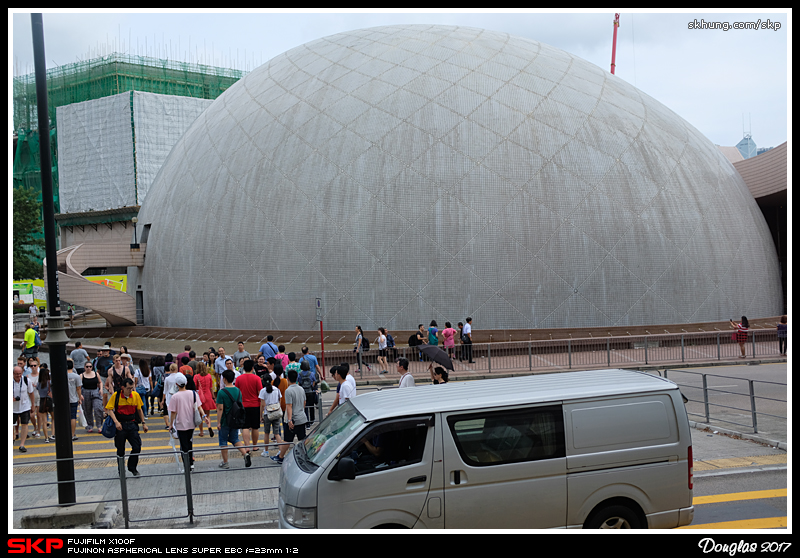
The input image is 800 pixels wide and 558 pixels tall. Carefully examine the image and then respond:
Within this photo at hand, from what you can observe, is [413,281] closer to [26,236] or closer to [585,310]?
[585,310]

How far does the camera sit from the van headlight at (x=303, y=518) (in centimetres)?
616

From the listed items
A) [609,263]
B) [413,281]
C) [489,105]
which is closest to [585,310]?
[609,263]

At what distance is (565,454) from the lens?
651 cm

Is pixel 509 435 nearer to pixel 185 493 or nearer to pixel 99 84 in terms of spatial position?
pixel 185 493

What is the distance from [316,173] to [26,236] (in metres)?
39.8

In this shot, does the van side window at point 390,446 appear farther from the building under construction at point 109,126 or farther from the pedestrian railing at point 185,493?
the building under construction at point 109,126

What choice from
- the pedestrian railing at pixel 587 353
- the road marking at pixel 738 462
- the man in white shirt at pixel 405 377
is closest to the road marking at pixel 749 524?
the road marking at pixel 738 462

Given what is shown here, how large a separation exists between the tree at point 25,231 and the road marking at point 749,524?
55.7m

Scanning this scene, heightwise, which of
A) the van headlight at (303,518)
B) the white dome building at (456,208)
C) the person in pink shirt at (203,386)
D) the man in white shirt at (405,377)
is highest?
the white dome building at (456,208)

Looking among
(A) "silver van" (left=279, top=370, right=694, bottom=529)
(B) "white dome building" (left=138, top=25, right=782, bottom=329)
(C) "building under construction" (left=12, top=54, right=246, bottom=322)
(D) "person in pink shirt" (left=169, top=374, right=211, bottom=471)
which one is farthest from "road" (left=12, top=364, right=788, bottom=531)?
(C) "building under construction" (left=12, top=54, right=246, bottom=322)

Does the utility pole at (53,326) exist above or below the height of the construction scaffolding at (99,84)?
below

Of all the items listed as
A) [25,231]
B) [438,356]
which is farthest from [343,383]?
[25,231]

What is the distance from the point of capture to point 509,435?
6504 mm

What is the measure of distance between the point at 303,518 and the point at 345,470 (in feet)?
2.20
